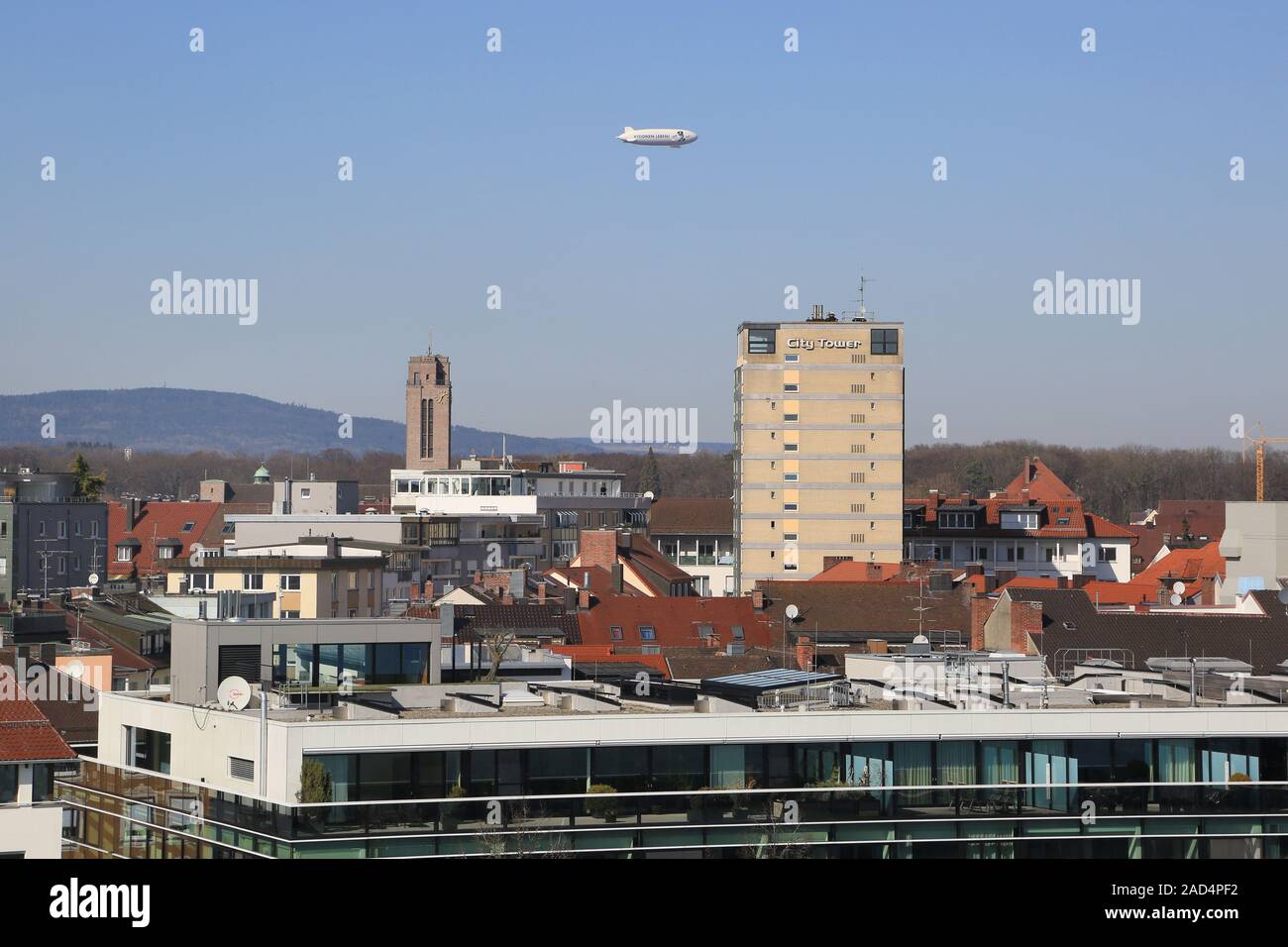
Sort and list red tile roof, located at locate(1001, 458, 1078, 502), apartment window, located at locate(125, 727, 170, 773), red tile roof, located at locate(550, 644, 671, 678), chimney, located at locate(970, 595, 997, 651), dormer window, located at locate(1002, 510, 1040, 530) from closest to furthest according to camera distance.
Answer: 1. apartment window, located at locate(125, 727, 170, 773)
2. red tile roof, located at locate(550, 644, 671, 678)
3. chimney, located at locate(970, 595, 997, 651)
4. dormer window, located at locate(1002, 510, 1040, 530)
5. red tile roof, located at locate(1001, 458, 1078, 502)

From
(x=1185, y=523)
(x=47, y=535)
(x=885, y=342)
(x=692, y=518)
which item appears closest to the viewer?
(x=47, y=535)

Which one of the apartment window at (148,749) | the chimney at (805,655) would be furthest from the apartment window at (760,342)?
the apartment window at (148,749)

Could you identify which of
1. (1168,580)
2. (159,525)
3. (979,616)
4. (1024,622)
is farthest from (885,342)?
(1024,622)

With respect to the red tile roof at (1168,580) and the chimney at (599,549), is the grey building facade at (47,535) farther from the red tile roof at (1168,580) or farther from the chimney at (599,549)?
the red tile roof at (1168,580)

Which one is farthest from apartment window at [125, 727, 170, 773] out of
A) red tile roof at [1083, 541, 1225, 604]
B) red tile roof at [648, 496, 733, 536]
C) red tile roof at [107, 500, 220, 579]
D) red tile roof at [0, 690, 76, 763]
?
red tile roof at [648, 496, 733, 536]

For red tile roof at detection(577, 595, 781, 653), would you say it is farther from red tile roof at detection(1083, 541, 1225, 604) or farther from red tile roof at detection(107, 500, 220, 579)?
red tile roof at detection(107, 500, 220, 579)

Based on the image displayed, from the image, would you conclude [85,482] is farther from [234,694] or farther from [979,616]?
[234,694]
